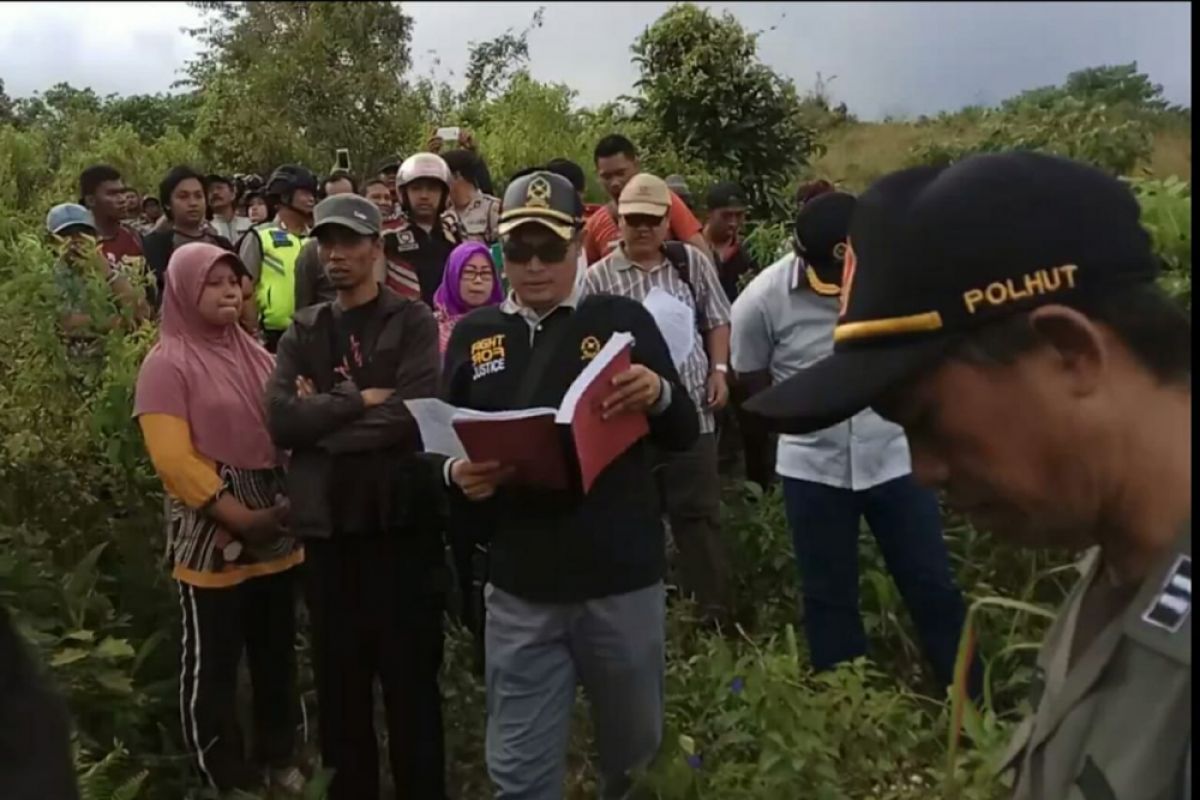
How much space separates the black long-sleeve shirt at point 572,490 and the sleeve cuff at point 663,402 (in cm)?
1

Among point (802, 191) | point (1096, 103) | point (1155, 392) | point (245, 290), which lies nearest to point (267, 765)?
point (245, 290)

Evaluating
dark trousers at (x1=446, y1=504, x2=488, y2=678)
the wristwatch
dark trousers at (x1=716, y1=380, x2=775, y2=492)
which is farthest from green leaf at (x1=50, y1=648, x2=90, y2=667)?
dark trousers at (x1=716, y1=380, x2=775, y2=492)

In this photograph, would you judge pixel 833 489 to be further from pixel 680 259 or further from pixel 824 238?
pixel 680 259

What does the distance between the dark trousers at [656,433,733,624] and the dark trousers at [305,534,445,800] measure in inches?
57.6

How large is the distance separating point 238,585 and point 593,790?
1.19 m

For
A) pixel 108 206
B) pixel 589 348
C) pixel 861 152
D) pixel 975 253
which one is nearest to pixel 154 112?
pixel 108 206

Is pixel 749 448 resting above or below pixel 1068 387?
below

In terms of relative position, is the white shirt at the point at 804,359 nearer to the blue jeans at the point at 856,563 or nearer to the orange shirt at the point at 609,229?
the blue jeans at the point at 856,563

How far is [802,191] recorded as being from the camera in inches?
298

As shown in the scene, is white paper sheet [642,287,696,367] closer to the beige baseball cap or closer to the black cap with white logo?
the beige baseball cap

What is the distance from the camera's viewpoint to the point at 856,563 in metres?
4.00

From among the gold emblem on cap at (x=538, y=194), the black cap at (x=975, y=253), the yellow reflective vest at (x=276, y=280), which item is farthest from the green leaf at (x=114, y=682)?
the black cap at (x=975, y=253)

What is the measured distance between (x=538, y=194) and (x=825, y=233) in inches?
46.0

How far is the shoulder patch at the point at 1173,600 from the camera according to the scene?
3.18 ft
